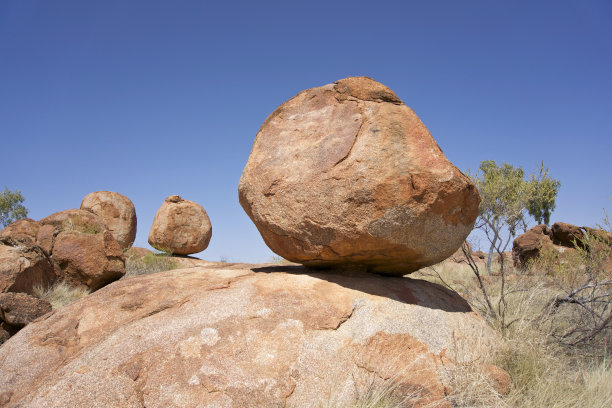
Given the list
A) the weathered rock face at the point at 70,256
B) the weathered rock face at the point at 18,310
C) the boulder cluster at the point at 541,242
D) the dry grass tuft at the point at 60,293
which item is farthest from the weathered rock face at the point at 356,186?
the boulder cluster at the point at 541,242

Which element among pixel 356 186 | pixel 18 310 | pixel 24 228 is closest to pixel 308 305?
pixel 356 186

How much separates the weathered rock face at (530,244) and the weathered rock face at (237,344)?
10.2m

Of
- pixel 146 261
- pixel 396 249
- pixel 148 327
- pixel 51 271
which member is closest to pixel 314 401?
pixel 148 327

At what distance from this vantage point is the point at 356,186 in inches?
138

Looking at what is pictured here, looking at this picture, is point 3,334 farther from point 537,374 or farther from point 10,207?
point 10,207

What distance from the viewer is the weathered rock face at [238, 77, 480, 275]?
3488 millimetres

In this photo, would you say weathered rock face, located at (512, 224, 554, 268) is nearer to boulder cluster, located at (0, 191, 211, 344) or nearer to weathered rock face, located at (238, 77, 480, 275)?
weathered rock face, located at (238, 77, 480, 275)

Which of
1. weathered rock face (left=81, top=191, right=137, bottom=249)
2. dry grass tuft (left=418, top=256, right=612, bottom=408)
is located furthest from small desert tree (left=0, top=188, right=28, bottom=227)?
dry grass tuft (left=418, top=256, right=612, bottom=408)

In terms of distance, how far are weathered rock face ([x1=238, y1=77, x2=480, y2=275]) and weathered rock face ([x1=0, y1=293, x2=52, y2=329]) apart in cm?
279

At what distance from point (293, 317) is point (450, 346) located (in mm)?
1335

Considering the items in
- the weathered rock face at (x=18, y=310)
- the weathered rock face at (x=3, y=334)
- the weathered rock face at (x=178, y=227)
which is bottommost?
the weathered rock face at (x=3, y=334)

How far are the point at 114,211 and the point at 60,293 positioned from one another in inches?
313

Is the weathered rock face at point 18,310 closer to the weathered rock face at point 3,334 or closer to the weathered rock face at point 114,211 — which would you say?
the weathered rock face at point 3,334

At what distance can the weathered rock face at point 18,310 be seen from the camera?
4719 mm
